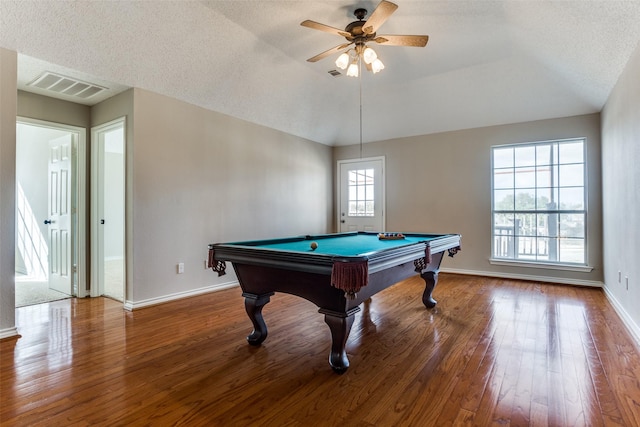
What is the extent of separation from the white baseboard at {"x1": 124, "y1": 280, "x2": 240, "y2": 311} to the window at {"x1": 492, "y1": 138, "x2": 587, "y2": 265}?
160 inches

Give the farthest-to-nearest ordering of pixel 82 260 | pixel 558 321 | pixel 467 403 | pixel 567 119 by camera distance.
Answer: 1. pixel 567 119
2. pixel 82 260
3. pixel 558 321
4. pixel 467 403

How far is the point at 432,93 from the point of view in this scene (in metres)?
4.92

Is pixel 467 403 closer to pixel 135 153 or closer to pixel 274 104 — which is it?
pixel 135 153

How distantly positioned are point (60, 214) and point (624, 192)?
623cm

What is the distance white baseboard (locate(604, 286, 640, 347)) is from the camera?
2.65 meters

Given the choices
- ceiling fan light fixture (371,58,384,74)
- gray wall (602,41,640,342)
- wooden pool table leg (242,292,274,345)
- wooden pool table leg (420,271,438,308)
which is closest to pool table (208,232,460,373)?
wooden pool table leg (242,292,274,345)

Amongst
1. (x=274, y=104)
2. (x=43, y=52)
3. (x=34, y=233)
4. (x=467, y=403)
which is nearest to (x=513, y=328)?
(x=467, y=403)

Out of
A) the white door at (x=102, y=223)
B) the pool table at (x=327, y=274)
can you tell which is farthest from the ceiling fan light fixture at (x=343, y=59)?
the white door at (x=102, y=223)

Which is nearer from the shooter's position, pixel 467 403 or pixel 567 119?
pixel 467 403

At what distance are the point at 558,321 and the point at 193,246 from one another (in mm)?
3922

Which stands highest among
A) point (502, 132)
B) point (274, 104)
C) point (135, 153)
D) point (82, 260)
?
point (274, 104)

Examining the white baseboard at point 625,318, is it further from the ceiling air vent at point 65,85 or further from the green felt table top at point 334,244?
the ceiling air vent at point 65,85

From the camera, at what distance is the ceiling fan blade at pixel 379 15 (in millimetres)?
2281

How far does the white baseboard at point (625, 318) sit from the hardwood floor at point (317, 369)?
0.26 ft
